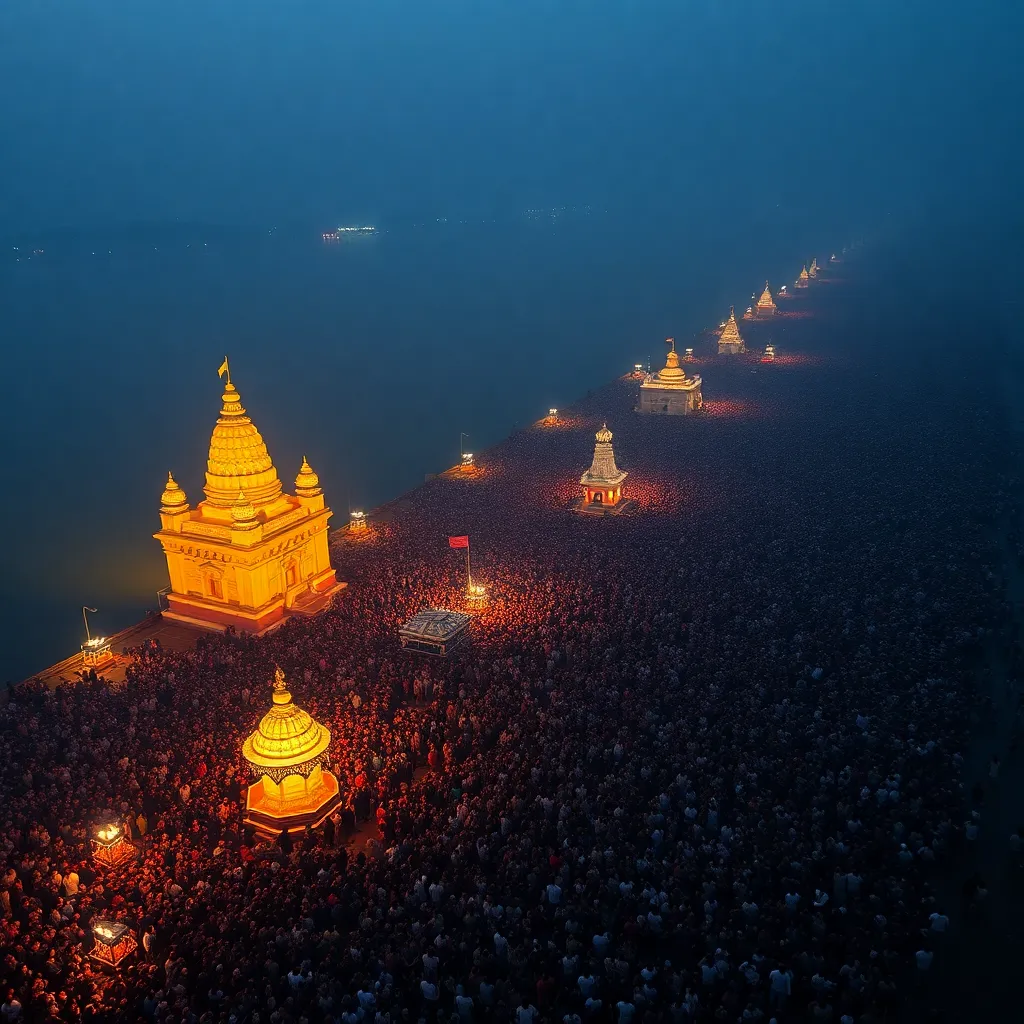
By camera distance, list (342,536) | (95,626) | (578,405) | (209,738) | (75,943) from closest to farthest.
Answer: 1. (75,943)
2. (209,738)
3. (95,626)
4. (342,536)
5. (578,405)

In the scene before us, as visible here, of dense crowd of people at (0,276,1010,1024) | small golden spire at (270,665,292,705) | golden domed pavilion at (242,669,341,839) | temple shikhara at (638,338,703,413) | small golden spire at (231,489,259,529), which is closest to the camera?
dense crowd of people at (0,276,1010,1024)

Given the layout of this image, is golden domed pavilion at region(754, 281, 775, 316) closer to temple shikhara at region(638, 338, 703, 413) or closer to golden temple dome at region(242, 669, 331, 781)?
temple shikhara at region(638, 338, 703, 413)

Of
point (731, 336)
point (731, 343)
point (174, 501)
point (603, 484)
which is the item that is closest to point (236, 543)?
point (174, 501)

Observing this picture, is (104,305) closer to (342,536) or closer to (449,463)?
(449,463)

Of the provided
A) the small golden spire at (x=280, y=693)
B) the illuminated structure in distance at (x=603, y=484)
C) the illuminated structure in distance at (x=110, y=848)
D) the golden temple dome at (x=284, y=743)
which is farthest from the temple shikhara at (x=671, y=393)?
the illuminated structure in distance at (x=110, y=848)

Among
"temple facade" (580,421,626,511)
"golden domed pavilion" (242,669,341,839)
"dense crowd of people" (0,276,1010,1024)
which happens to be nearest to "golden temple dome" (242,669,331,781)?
"golden domed pavilion" (242,669,341,839)

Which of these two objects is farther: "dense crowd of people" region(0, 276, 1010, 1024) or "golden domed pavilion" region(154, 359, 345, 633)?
"golden domed pavilion" region(154, 359, 345, 633)

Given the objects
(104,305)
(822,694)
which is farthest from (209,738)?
(104,305)

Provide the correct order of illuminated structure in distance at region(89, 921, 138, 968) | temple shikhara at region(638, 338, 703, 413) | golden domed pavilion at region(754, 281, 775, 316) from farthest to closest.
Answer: golden domed pavilion at region(754, 281, 775, 316)
temple shikhara at region(638, 338, 703, 413)
illuminated structure in distance at region(89, 921, 138, 968)
